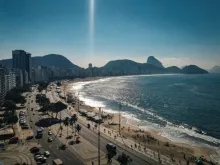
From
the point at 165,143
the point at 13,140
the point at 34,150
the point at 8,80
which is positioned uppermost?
the point at 8,80

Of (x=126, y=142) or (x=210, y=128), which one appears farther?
(x=210, y=128)

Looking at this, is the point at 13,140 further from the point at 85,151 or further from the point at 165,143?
the point at 165,143

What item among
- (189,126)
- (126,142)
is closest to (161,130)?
(189,126)

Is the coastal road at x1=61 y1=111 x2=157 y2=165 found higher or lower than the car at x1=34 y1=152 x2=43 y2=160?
lower

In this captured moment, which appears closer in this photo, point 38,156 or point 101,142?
point 38,156

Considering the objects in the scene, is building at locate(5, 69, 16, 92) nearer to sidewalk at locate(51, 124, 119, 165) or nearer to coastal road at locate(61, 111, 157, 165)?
coastal road at locate(61, 111, 157, 165)

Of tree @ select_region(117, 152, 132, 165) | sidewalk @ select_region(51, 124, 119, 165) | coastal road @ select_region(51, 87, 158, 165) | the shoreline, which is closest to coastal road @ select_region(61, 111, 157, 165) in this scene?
coastal road @ select_region(51, 87, 158, 165)

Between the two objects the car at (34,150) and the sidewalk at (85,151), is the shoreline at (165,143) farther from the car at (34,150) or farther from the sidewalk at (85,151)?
the car at (34,150)

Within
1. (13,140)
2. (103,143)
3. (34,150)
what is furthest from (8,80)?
(103,143)

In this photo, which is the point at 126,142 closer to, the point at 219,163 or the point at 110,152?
the point at 110,152

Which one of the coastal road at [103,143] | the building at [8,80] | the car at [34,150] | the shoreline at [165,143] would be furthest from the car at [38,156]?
the building at [8,80]

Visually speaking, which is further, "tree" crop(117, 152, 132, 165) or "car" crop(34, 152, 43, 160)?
"car" crop(34, 152, 43, 160)
